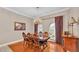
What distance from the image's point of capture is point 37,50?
207 cm

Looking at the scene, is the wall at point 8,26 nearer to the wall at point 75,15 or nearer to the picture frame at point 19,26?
the picture frame at point 19,26

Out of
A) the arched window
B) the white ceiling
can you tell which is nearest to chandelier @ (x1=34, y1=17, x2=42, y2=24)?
the white ceiling

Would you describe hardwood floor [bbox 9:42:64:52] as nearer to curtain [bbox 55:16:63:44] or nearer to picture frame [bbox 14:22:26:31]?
curtain [bbox 55:16:63:44]

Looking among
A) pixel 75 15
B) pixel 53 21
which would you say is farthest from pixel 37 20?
pixel 75 15

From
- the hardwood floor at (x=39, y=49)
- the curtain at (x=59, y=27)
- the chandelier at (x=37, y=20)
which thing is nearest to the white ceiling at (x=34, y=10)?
the chandelier at (x=37, y=20)

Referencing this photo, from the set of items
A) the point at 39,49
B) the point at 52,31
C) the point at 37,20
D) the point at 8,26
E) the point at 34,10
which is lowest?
the point at 39,49

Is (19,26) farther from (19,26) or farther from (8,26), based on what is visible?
(8,26)

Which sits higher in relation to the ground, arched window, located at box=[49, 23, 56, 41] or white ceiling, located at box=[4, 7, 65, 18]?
white ceiling, located at box=[4, 7, 65, 18]

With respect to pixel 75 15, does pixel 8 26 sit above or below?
below

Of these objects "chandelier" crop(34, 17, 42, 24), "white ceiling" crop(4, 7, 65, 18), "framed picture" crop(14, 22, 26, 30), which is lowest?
"framed picture" crop(14, 22, 26, 30)

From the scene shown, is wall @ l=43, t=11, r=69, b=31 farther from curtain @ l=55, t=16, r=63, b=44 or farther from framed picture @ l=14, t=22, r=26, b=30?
framed picture @ l=14, t=22, r=26, b=30

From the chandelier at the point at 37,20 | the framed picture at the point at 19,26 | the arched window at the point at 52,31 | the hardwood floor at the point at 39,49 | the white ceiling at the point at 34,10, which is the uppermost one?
the white ceiling at the point at 34,10
